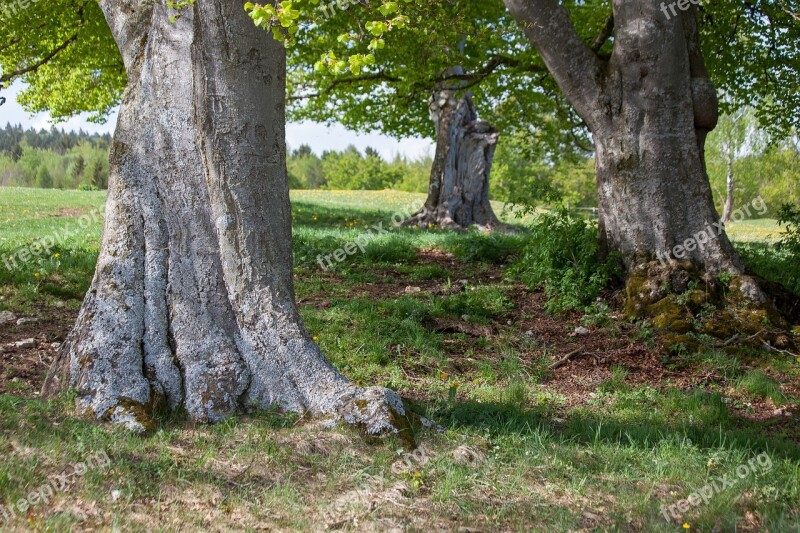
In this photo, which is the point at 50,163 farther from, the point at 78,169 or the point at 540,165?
the point at 540,165

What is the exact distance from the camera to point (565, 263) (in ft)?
29.5

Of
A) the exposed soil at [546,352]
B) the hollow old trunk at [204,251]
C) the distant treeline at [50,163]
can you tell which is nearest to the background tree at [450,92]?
the exposed soil at [546,352]

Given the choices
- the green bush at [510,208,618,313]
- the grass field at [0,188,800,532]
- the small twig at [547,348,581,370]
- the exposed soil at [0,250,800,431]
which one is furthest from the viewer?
the green bush at [510,208,618,313]

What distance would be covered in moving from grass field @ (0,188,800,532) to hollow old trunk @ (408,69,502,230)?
31.3 ft

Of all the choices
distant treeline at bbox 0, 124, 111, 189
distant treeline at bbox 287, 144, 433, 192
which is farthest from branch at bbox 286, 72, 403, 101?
distant treeline at bbox 287, 144, 433, 192

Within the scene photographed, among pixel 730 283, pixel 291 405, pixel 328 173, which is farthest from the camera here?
pixel 328 173

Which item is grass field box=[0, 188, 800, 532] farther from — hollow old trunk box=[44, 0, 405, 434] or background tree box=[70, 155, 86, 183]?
background tree box=[70, 155, 86, 183]

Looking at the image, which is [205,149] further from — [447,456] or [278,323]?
[447,456]

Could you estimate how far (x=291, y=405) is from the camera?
4.62 meters

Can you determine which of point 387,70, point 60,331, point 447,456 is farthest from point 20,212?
point 447,456

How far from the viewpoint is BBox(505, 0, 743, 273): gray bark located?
26.1 ft

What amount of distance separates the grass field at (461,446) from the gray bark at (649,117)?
4.56 feet

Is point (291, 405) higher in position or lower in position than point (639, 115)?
lower

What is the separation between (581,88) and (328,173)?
8615cm
